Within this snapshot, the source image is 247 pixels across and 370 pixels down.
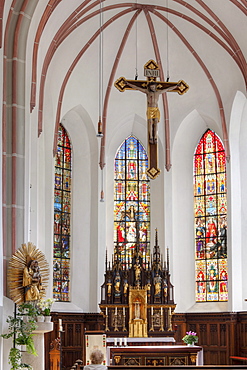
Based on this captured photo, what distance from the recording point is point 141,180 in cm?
2538

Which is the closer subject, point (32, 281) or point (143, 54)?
point (32, 281)

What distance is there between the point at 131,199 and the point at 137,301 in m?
5.13

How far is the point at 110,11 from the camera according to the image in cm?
2247

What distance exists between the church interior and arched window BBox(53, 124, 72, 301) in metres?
0.04

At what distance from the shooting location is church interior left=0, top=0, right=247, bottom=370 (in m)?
21.1

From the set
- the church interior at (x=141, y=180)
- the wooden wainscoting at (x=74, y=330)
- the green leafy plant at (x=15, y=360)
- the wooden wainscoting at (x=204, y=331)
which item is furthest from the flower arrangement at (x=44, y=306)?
the wooden wainscoting at (x=74, y=330)

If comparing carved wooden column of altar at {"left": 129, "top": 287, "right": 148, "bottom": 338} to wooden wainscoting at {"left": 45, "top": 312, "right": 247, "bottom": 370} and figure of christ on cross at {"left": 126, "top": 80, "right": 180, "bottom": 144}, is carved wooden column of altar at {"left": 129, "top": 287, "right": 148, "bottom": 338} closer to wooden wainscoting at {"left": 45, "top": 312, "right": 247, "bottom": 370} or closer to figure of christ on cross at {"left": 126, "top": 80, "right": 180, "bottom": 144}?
wooden wainscoting at {"left": 45, "top": 312, "right": 247, "bottom": 370}

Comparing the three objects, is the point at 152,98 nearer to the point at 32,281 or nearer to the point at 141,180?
the point at 32,281

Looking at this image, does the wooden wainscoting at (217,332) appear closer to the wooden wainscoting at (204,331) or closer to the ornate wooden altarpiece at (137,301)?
the wooden wainscoting at (204,331)

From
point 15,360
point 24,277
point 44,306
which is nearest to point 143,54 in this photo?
point 24,277

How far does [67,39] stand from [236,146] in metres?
6.91

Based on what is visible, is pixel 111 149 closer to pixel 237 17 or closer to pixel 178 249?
pixel 178 249

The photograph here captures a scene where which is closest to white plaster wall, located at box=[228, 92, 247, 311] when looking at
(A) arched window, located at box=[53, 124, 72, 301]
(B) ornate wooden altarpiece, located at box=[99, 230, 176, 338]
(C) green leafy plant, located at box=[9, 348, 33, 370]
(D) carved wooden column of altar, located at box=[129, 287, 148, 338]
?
(B) ornate wooden altarpiece, located at box=[99, 230, 176, 338]

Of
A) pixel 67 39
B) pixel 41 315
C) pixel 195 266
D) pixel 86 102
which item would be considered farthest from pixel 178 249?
pixel 41 315
